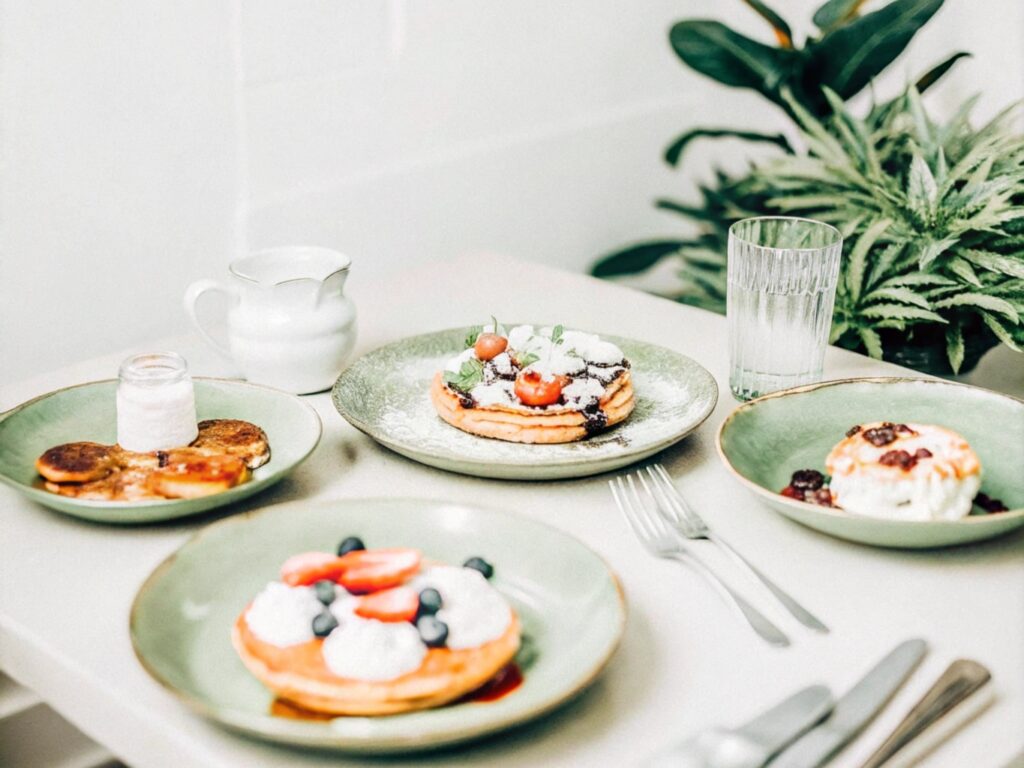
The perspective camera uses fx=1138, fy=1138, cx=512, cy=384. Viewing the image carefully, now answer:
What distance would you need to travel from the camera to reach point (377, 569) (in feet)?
3.03

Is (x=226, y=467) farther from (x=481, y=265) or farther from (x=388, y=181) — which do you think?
(x=388, y=181)

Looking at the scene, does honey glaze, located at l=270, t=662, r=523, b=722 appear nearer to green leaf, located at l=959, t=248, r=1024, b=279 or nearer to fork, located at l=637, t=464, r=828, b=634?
fork, located at l=637, t=464, r=828, b=634

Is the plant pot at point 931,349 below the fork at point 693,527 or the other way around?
below

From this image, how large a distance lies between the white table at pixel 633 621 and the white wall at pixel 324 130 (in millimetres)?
844

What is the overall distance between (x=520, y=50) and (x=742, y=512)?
1.79m

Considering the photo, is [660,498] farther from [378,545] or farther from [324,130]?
[324,130]

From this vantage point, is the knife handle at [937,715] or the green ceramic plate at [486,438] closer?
the knife handle at [937,715]

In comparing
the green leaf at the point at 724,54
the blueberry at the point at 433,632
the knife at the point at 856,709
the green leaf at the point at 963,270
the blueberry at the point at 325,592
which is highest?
the green leaf at the point at 724,54

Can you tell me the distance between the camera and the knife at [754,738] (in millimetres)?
776

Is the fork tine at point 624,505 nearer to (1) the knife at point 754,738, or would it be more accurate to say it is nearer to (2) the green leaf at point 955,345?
(1) the knife at point 754,738

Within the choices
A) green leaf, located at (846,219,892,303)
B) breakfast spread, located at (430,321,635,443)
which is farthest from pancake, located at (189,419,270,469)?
green leaf, located at (846,219,892,303)

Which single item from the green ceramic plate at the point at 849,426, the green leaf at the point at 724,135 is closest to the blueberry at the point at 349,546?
the green ceramic plate at the point at 849,426

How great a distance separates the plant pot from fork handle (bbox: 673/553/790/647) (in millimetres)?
858

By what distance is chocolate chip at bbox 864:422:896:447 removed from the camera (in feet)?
3.56
